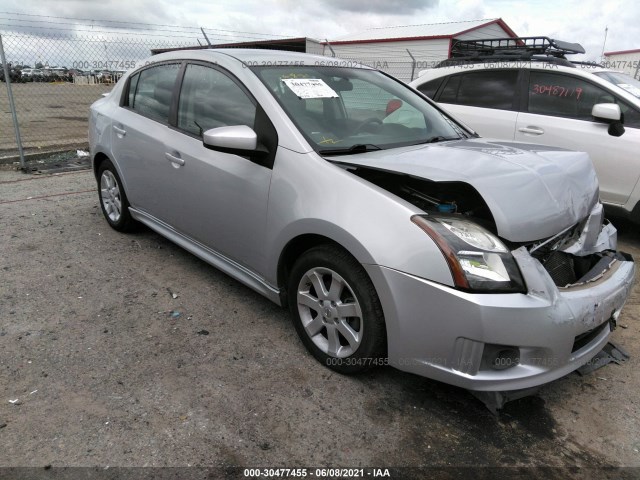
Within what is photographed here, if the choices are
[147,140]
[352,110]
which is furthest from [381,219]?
[147,140]

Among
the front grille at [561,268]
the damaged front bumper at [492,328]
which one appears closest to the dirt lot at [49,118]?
the damaged front bumper at [492,328]

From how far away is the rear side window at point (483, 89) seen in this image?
526 centimetres

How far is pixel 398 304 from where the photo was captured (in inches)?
86.3

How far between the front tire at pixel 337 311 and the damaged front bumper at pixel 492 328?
0.09m

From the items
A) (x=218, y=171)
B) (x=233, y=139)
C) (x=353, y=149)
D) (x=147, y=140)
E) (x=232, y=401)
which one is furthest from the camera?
(x=147, y=140)

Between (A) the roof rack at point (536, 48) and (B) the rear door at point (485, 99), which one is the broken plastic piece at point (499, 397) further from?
(A) the roof rack at point (536, 48)

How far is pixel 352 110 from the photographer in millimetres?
3189

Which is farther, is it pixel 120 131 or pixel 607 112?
pixel 607 112

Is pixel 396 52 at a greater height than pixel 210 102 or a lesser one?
lesser

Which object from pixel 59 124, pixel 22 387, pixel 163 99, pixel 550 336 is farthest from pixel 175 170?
pixel 59 124

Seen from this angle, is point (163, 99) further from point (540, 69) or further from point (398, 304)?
point (540, 69)

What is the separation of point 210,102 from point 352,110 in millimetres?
964

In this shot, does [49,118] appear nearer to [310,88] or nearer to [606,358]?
[310,88]

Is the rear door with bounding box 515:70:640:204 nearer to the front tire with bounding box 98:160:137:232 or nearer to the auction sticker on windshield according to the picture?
the auction sticker on windshield
